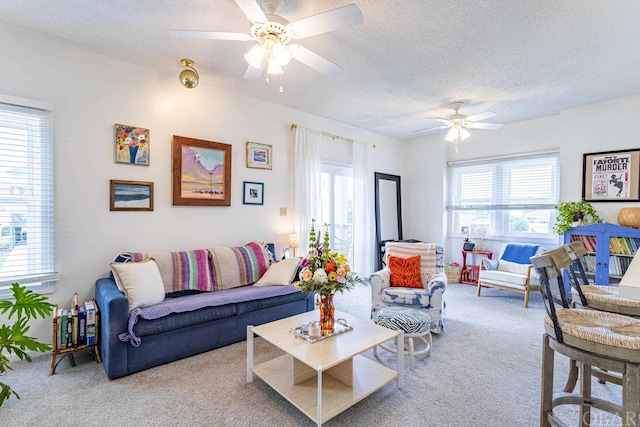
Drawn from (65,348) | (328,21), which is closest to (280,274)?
(65,348)

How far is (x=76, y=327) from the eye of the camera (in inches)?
98.5

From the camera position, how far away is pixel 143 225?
10.7 ft

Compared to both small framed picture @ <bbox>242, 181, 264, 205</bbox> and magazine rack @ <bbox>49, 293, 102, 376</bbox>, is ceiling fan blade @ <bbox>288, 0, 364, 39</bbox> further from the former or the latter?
magazine rack @ <bbox>49, 293, 102, 376</bbox>

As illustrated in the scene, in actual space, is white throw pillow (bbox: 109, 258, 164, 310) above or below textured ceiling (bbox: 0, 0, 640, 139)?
below

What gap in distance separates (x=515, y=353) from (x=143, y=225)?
152 inches

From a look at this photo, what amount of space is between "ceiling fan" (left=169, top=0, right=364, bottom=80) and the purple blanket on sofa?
203 cm

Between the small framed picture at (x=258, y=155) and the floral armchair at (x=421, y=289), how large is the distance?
78.9 inches

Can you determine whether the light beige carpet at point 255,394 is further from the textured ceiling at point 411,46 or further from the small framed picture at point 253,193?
the textured ceiling at point 411,46

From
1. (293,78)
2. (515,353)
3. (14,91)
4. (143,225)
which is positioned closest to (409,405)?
(515,353)

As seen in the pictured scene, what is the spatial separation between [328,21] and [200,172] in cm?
242

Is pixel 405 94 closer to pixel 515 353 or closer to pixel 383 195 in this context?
pixel 383 195

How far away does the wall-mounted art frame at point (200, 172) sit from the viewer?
346 cm

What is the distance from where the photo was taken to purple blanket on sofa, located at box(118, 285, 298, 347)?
2389 millimetres

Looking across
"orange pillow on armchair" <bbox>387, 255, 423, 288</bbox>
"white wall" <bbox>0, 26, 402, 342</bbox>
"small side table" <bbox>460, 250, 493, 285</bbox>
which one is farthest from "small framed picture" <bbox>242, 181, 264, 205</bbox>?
"small side table" <bbox>460, 250, 493, 285</bbox>
